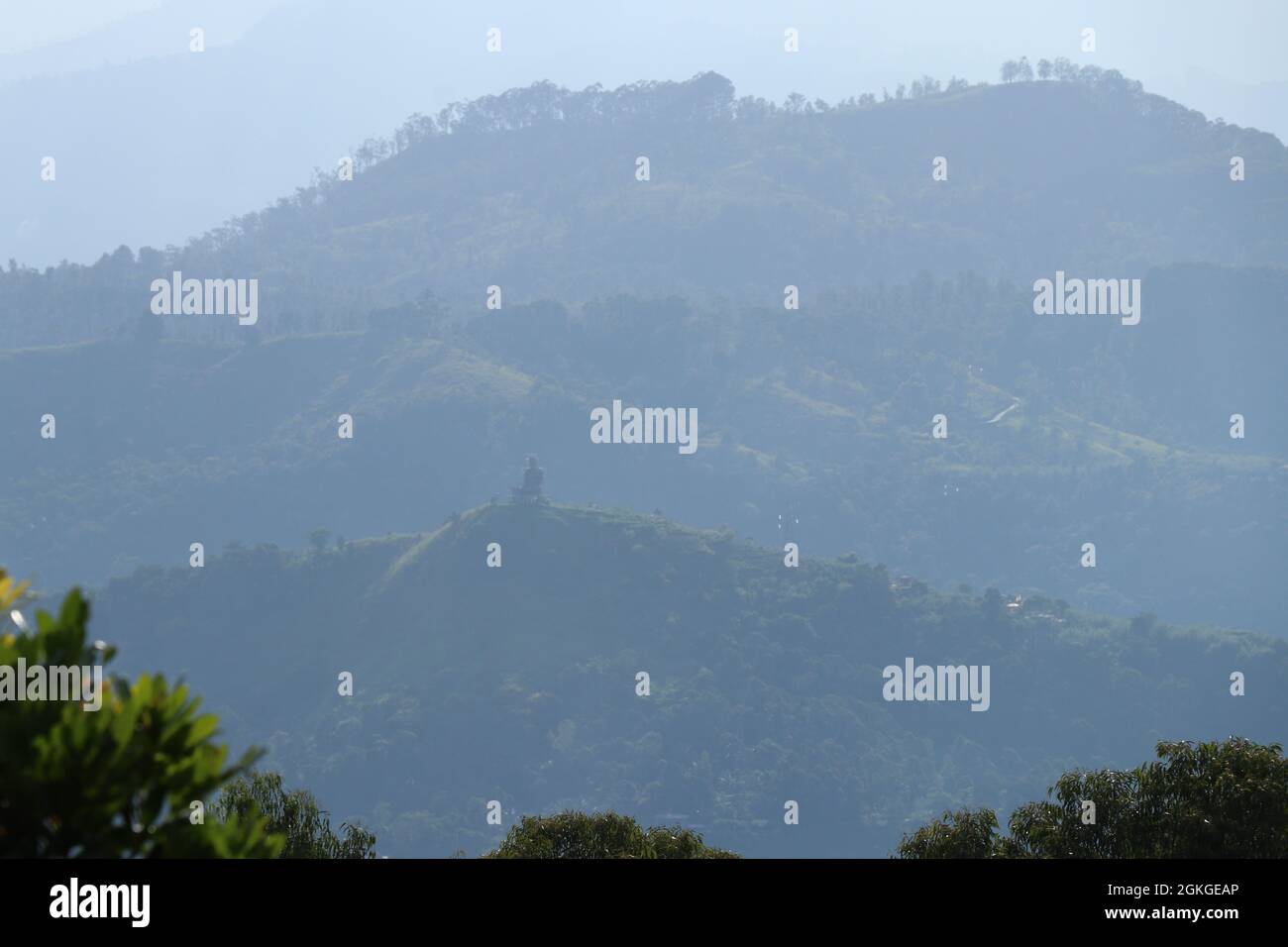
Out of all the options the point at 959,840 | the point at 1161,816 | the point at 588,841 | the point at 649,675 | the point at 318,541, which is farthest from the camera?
the point at 318,541

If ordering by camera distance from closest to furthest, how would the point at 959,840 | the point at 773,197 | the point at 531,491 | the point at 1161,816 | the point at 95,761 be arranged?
1. the point at 95,761
2. the point at 1161,816
3. the point at 959,840
4. the point at 531,491
5. the point at 773,197

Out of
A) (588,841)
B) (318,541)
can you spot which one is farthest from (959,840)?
(318,541)

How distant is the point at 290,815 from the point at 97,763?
15.3 m

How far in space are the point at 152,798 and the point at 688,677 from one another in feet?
296

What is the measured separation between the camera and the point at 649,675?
9494cm

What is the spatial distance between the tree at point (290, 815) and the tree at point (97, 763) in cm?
1371

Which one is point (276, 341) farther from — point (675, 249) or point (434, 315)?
point (675, 249)

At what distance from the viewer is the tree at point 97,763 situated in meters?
4.78

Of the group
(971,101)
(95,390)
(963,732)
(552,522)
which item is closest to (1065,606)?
(963,732)

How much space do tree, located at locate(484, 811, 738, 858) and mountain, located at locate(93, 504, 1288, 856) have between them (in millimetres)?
63759
